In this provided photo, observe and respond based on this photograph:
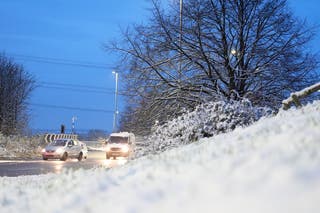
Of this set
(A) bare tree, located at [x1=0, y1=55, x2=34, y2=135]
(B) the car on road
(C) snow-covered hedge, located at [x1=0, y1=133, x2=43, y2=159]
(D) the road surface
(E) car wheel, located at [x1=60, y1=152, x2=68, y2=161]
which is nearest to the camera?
(D) the road surface

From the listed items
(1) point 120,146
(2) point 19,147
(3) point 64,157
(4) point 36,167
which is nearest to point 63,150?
(3) point 64,157

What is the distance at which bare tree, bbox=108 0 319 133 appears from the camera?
67.5ft

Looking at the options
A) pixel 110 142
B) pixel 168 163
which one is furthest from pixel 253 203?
pixel 110 142

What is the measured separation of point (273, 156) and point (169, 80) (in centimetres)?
1618

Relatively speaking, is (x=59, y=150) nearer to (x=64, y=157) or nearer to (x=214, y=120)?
(x=64, y=157)

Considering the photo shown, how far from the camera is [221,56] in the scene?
2084cm

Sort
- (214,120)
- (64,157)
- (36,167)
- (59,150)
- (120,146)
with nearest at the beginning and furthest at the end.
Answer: (214,120) → (36,167) → (59,150) → (64,157) → (120,146)

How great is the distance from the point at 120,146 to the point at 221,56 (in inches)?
721

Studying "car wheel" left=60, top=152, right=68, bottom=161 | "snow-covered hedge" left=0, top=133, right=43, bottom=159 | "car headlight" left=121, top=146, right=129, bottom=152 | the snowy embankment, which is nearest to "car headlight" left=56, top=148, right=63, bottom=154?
"car wheel" left=60, top=152, right=68, bottom=161

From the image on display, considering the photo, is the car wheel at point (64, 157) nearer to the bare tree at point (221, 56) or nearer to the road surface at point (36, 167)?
the road surface at point (36, 167)

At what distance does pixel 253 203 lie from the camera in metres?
3.95

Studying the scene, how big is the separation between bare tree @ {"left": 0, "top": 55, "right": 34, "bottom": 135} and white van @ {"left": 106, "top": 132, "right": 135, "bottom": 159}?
1755 cm

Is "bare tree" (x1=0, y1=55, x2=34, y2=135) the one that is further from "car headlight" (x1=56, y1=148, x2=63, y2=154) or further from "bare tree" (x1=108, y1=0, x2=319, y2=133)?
"bare tree" (x1=108, y1=0, x2=319, y2=133)

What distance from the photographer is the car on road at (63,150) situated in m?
34.8
